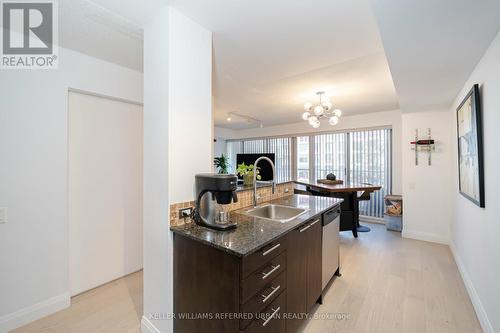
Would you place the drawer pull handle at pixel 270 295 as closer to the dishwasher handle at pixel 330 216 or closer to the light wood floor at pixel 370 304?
the light wood floor at pixel 370 304

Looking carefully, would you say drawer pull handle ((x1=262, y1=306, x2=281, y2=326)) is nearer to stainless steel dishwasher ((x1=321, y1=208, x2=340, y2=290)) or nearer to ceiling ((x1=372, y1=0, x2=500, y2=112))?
stainless steel dishwasher ((x1=321, y1=208, x2=340, y2=290))

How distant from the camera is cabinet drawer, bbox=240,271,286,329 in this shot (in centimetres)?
118

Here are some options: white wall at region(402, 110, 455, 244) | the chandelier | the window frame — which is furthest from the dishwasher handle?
the window frame

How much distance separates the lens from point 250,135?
23.3ft

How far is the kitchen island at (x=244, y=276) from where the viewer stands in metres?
1.18

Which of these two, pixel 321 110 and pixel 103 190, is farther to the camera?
pixel 321 110

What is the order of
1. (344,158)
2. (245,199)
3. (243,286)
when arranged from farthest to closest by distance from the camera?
(344,158)
(245,199)
(243,286)

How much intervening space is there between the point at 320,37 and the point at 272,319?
2.13 metres

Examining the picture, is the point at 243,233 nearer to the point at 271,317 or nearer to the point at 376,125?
the point at 271,317

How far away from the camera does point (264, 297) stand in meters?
1.31

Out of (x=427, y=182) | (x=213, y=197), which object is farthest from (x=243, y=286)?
(x=427, y=182)

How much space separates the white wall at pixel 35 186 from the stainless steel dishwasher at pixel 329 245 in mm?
2500

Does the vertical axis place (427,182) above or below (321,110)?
below

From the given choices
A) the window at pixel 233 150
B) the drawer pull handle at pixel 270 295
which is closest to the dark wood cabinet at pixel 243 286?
the drawer pull handle at pixel 270 295
